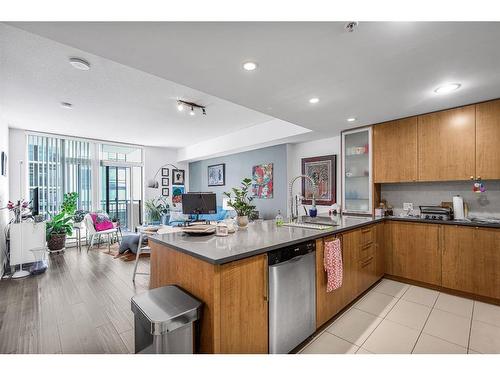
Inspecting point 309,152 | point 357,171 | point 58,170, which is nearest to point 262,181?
point 309,152

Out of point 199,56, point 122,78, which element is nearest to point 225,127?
point 122,78

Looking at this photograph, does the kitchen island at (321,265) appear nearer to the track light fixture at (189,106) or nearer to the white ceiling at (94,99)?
the white ceiling at (94,99)

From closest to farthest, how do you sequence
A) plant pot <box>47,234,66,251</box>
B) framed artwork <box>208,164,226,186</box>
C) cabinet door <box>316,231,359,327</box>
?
cabinet door <box>316,231,359,327</box> → plant pot <box>47,234,66,251</box> → framed artwork <box>208,164,226,186</box>

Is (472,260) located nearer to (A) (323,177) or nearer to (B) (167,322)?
(A) (323,177)

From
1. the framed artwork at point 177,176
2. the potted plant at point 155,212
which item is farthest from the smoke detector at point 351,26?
the framed artwork at point 177,176

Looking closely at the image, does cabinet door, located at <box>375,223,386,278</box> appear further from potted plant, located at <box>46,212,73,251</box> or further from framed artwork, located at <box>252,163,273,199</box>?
potted plant, located at <box>46,212,73,251</box>

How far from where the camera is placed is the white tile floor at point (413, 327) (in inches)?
71.3

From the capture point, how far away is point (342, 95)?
2334 millimetres

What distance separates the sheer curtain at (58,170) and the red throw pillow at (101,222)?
0.90 metres

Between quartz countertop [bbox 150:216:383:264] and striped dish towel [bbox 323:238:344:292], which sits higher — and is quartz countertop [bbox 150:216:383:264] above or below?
above

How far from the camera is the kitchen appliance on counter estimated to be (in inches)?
112

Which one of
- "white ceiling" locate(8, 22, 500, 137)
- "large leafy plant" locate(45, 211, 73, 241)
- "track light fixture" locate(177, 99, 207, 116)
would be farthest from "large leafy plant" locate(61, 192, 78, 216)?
"white ceiling" locate(8, 22, 500, 137)
